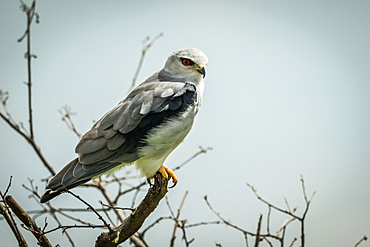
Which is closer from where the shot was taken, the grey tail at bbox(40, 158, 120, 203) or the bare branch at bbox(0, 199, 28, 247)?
the bare branch at bbox(0, 199, 28, 247)

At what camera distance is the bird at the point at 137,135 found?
299 centimetres

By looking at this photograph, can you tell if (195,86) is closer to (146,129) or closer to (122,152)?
(146,129)

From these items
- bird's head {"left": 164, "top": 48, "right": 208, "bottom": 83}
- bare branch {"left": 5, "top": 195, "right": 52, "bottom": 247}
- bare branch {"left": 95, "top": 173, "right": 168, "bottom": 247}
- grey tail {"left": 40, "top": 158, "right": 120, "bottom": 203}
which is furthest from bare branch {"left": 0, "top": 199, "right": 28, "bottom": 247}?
bird's head {"left": 164, "top": 48, "right": 208, "bottom": 83}

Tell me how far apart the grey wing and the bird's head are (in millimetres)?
255

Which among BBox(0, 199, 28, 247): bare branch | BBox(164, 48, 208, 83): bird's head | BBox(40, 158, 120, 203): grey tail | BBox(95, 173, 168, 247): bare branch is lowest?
BBox(95, 173, 168, 247): bare branch

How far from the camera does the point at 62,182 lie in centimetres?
288

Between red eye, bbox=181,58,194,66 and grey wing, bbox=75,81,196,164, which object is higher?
red eye, bbox=181,58,194,66

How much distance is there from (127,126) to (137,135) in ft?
0.33

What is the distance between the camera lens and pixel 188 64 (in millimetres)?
3348

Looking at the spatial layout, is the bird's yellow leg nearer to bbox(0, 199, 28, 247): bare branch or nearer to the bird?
the bird

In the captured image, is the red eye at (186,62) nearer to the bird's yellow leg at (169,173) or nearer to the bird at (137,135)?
the bird at (137,135)

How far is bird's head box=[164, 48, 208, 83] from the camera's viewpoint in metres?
3.32

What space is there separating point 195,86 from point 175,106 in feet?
0.91

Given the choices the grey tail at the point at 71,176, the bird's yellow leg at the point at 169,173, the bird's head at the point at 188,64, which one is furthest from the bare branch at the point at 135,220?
the bird's head at the point at 188,64
